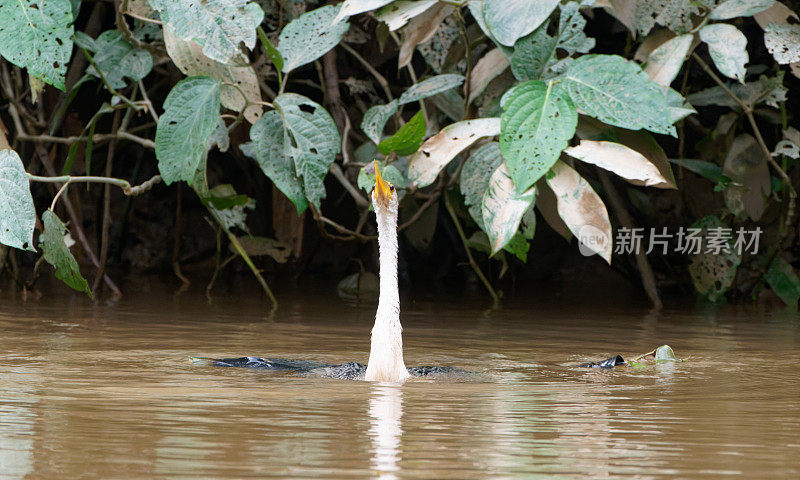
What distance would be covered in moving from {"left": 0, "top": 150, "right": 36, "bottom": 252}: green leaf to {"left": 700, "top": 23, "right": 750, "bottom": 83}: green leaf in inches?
98.5

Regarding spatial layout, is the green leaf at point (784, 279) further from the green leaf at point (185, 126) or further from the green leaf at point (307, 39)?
the green leaf at point (185, 126)

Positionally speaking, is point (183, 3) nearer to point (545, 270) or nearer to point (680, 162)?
point (680, 162)

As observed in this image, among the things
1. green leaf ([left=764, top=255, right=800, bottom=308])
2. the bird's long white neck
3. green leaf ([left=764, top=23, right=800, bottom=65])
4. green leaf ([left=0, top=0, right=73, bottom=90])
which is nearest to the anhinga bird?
the bird's long white neck

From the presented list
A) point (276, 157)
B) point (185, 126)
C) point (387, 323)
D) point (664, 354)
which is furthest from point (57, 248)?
point (664, 354)

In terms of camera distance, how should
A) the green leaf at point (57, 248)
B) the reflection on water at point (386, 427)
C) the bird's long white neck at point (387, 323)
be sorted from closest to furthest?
the reflection on water at point (386, 427) < the bird's long white neck at point (387, 323) < the green leaf at point (57, 248)

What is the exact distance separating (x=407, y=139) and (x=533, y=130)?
1.87 ft

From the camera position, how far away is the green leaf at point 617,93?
135 inches

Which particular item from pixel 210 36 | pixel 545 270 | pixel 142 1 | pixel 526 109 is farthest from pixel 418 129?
pixel 545 270

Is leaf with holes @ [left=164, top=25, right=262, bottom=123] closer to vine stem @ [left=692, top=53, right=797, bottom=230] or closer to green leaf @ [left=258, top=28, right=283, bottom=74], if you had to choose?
green leaf @ [left=258, top=28, right=283, bottom=74]

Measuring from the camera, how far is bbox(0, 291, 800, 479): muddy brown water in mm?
1812

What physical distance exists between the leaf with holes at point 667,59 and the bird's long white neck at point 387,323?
1250 millimetres

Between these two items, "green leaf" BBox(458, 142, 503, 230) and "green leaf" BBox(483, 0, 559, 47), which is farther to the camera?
"green leaf" BBox(458, 142, 503, 230)

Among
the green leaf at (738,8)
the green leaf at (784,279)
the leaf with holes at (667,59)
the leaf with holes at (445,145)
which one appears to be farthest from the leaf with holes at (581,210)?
the green leaf at (784,279)

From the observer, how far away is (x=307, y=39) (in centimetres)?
414
